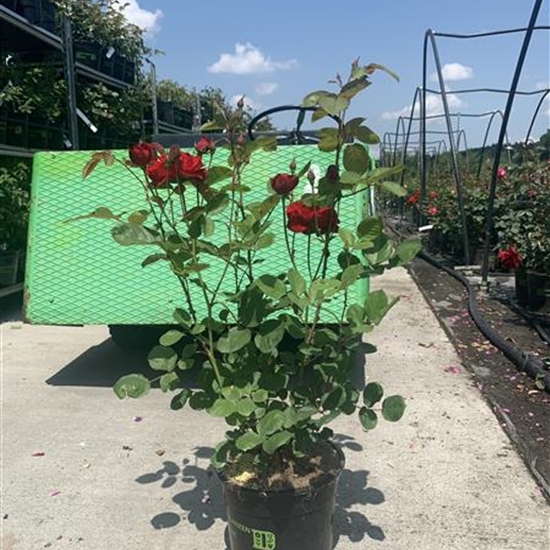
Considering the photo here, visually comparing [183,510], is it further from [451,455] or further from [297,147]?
[297,147]

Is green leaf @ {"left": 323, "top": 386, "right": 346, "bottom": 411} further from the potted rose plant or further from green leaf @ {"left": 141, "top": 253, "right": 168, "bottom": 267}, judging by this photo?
green leaf @ {"left": 141, "top": 253, "right": 168, "bottom": 267}

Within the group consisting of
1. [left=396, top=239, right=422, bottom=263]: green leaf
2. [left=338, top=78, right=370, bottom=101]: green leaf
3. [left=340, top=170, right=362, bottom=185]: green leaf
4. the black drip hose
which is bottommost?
the black drip hose

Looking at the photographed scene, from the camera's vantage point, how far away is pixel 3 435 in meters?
2.70

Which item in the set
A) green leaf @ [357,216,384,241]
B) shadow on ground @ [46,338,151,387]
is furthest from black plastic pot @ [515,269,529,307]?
green leaf @ [357,216,384,241]

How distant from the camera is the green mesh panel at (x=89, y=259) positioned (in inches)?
119

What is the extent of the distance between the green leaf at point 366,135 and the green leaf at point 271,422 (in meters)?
0.69

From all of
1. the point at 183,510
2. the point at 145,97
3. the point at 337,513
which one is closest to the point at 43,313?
the point at 183,510

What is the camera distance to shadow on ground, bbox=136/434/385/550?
196 centimetres

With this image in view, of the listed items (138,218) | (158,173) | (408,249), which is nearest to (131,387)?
(138,218)

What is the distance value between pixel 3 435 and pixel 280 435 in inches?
73.2

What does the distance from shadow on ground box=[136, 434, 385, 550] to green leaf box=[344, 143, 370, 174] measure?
48.4 inches

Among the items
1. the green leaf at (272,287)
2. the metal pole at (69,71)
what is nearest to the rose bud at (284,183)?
the green leaf at (272,287)

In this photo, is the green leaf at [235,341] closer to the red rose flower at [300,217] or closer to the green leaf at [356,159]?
the red rose flower at [300,217]

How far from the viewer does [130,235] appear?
1.33m
